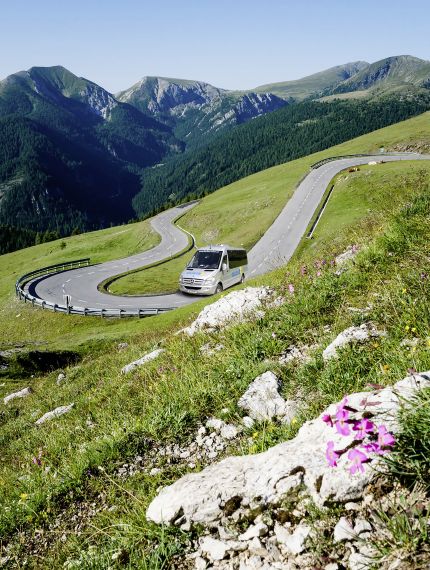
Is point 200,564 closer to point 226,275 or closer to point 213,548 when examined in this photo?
point 213,548

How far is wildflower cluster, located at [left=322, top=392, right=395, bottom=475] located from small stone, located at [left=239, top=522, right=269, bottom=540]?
800 millimetres

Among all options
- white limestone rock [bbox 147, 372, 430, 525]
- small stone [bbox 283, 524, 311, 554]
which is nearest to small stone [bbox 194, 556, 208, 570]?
white limestone rock [bbox 147, 372, 430, 525]

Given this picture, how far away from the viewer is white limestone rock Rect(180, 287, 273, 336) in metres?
8.62

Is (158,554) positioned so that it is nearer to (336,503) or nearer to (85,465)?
(336,503)

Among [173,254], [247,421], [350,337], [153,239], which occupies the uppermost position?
[350,337]

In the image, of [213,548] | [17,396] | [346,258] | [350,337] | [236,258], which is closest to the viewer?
[213,548]

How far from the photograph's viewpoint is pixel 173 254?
6375 cm

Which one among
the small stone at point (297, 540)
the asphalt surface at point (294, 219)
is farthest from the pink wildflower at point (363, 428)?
the asphalt surface at point (294, 219)

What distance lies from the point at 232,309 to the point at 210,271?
1974cm

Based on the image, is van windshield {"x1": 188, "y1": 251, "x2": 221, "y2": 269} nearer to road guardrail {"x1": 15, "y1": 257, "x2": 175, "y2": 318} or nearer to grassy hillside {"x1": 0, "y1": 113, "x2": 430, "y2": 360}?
grassy hillside {"x1": 0, "y1": 113, "x2": 430, "y2": 360}

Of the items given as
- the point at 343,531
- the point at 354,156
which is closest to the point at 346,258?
Answer: the point at 343,531

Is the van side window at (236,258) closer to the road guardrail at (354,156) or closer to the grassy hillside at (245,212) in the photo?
the grassy hillside at (245,212)

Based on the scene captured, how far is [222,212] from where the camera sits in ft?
248

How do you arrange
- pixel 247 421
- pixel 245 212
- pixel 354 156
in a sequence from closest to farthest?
1. pixel 247 421
2. pixel 245 212
3. pixel 354 156
